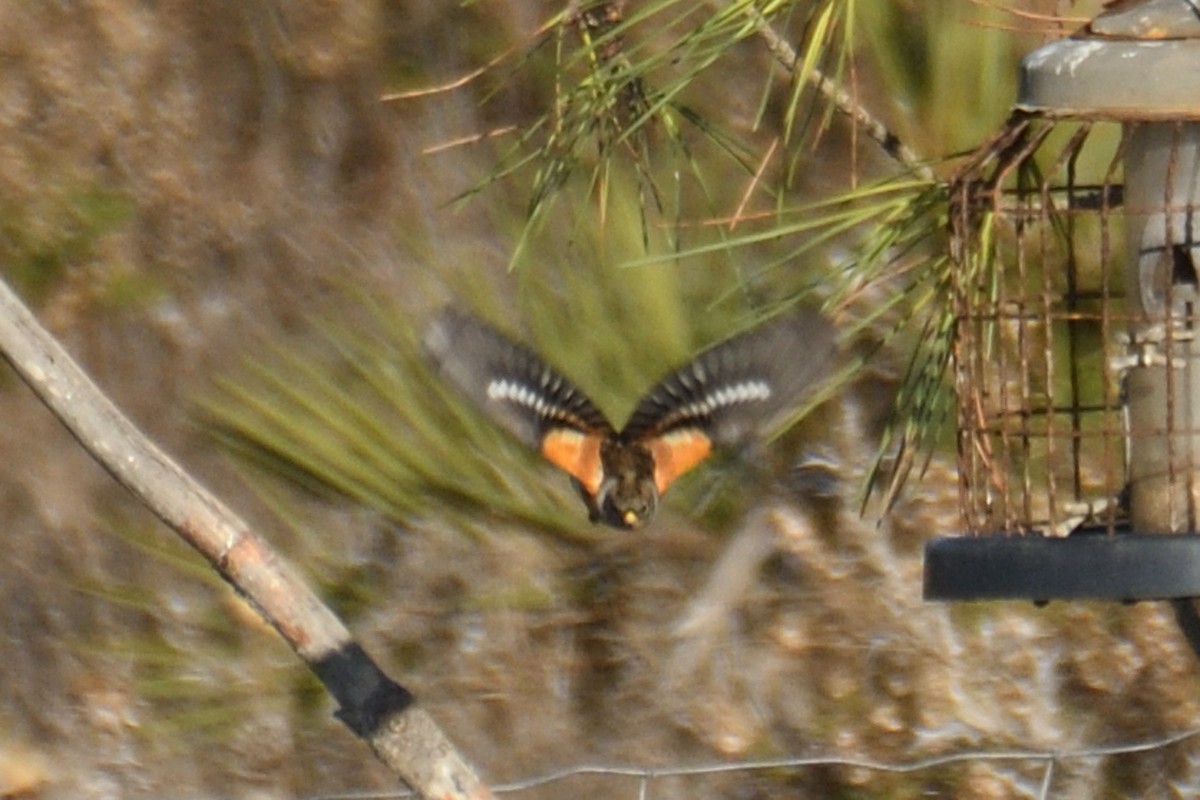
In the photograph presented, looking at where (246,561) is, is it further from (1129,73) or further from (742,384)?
(742,384)

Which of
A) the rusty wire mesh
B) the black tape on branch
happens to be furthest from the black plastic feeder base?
the black tape on branch

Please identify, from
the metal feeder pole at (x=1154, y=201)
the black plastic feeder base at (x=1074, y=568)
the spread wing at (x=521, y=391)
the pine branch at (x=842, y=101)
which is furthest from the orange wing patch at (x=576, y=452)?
the black plastic feeder base at (x=1074, y=568)

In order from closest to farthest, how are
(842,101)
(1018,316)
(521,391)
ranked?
1. (1018,316)
2. (842,101)
3. (521,391)

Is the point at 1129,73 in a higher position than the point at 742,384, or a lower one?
higher

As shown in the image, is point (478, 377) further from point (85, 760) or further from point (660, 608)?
point (85, 760)

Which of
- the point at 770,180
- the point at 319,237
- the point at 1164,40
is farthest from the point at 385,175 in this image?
the point at 1164,40

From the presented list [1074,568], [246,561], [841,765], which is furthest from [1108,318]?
[841,765]

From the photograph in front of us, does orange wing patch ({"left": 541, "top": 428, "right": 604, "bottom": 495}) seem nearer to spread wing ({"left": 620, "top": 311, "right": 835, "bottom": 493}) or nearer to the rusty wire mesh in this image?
spread wing ({"left": 620, "top": 311, "right": 835, "bottom": 493})
